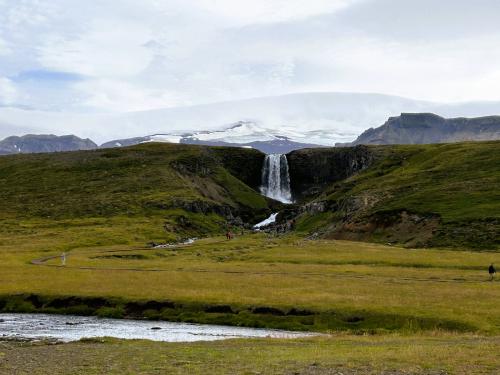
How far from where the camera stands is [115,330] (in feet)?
163

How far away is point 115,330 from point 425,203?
10091cm

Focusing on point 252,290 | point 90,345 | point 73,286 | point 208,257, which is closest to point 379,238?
point 208,257

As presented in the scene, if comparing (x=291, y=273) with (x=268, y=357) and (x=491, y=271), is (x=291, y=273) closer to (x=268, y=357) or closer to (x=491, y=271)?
(x=491, y=271)

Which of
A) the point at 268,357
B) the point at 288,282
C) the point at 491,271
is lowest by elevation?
the point at 288,282

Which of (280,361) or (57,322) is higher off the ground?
(280,361)

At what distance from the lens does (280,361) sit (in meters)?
29.5

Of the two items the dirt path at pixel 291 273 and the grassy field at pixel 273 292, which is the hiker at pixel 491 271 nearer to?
the dirt path at pixel 291 273

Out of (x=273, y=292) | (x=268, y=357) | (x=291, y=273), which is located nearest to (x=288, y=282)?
(x=273, y=292)

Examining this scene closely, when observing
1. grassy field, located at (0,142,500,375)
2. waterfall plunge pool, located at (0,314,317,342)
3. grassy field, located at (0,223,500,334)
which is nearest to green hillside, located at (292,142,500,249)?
grassy field, located at (0,142,500,375)

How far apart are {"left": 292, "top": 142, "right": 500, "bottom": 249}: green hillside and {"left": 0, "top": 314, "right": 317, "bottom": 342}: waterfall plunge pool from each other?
238ft

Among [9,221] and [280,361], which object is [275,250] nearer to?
[280,361]

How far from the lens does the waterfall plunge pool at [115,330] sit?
4560 centimetres

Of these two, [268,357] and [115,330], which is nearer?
[268,357]

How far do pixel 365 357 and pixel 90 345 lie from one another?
19581 mm
